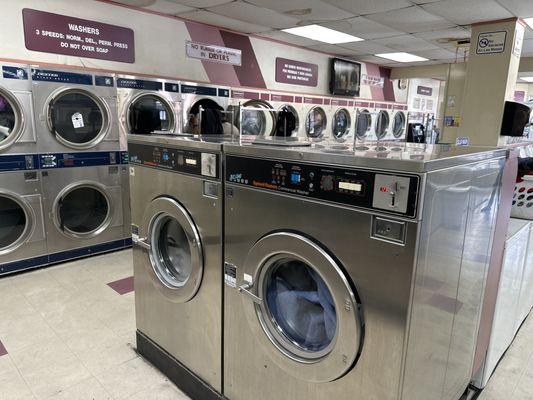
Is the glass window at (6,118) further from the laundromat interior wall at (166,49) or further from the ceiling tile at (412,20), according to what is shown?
the ceiling tile at (412,20)

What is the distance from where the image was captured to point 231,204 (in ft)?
5.11

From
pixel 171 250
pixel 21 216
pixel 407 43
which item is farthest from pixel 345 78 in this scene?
pixel 171 250

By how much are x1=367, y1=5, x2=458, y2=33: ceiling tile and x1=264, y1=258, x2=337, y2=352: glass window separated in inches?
151

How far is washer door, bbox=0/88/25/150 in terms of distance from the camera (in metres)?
3.13

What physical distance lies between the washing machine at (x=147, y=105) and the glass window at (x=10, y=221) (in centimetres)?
113

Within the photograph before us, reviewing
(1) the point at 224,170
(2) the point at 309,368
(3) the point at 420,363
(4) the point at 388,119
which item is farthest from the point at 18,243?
(4) the point at 388,119

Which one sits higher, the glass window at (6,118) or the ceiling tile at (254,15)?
the ceiling tile at (254,15)

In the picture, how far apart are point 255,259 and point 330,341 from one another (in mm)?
406

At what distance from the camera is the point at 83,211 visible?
153 inches

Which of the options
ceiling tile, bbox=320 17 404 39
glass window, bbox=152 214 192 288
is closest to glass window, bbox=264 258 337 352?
glass window, bbox=152 214 192 288

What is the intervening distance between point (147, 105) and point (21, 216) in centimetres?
163

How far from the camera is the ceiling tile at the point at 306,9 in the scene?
3.97 meters

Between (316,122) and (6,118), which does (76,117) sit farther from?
(316,122)

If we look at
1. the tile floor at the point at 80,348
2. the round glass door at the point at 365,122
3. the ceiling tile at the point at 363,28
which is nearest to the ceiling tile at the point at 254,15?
the ceiling tile at the point at 363,28
